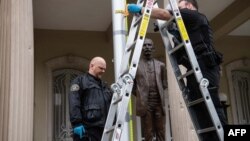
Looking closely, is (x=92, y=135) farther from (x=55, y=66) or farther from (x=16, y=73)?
(x=55, y=66)

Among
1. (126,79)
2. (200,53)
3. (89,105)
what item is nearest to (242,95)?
(89,105)

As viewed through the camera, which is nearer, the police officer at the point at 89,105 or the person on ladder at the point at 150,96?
the police officer at the point at 89,105

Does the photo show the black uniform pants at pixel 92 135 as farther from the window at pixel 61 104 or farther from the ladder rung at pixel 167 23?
the window at pixel 61 104

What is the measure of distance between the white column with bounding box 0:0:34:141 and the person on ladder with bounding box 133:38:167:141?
2.32 m

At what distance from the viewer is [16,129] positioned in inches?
266

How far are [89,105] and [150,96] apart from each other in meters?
0.80

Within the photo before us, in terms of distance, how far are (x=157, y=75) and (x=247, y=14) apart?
267 inches

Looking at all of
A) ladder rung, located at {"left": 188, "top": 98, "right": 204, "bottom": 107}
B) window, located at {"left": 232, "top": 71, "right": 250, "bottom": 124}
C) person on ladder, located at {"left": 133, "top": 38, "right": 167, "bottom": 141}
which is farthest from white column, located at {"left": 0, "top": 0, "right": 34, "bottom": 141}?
window, located at {"left": 232, "top": 71, "right": 250, "bottom": 124}

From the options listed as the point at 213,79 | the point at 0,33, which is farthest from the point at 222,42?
the point at 213,79

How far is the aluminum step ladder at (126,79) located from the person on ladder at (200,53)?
0.14m

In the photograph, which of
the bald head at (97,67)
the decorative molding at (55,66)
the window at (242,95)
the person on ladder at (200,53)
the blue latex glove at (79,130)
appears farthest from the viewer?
the window at (242,95)

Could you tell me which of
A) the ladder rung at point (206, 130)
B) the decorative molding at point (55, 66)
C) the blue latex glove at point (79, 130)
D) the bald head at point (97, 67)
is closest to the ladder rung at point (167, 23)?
the ladder rung at point (206, 130)

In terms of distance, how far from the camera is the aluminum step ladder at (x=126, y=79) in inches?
129

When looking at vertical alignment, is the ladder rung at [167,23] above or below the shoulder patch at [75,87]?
above
